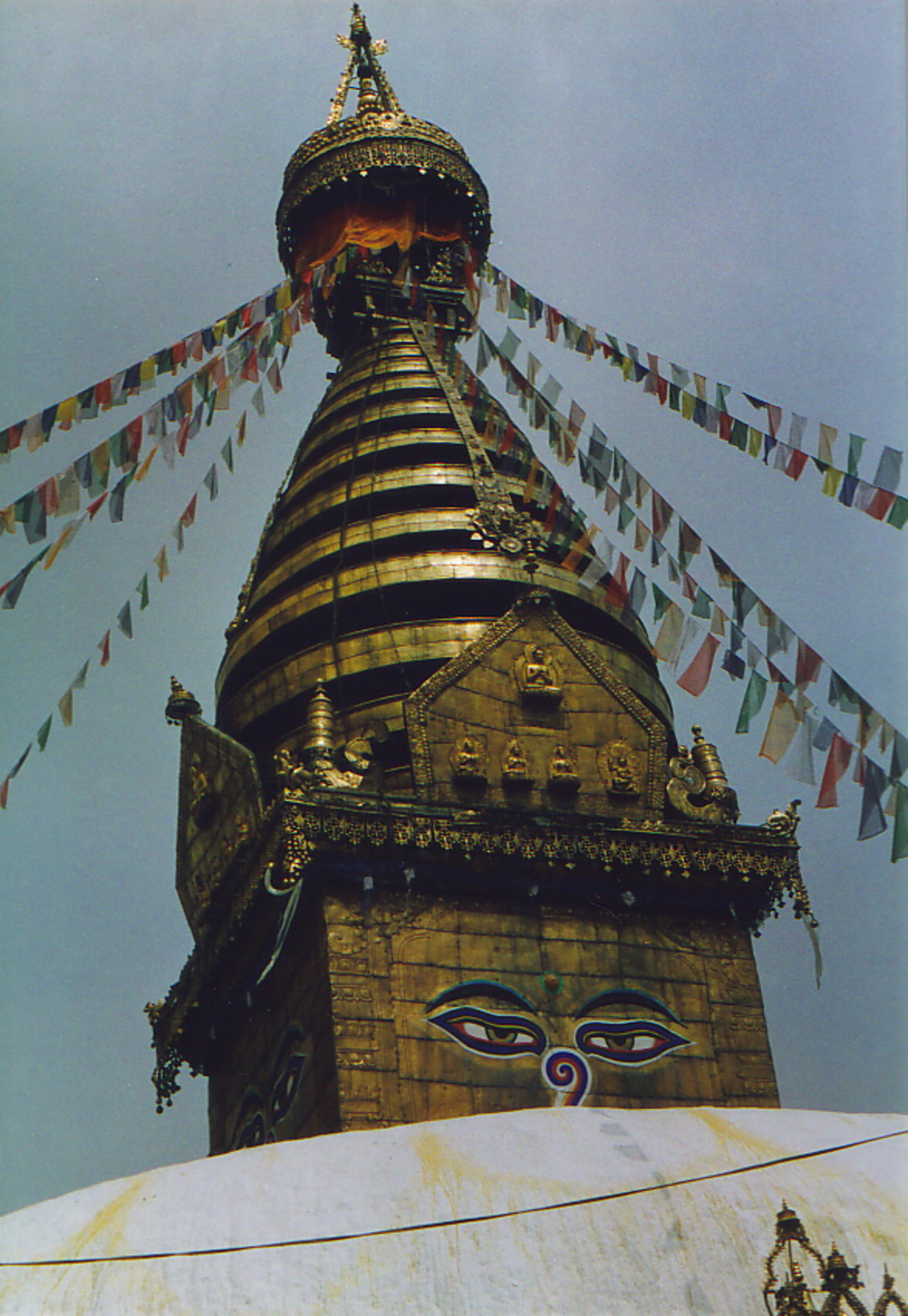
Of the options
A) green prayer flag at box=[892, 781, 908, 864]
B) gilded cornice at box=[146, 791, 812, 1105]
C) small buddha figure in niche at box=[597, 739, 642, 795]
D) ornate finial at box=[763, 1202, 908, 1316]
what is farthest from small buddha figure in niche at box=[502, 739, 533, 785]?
ornate finial at box=[763, 1202, 908, 1316]

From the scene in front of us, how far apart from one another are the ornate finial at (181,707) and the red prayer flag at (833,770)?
21.9 ft

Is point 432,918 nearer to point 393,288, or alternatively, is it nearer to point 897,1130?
point 897,1130

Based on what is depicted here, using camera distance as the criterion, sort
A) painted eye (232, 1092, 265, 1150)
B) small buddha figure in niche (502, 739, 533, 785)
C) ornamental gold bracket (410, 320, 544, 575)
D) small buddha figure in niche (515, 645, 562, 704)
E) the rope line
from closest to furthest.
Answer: the rope line
painted eye (232, 1092, 265, 1150)
small buddha figure in niche (502, 739, 533, 785)
small buddha figure in niche (515, 645, 562, 704)
ornamental gold bracket (410, 320, 544, 575)

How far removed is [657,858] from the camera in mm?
13461

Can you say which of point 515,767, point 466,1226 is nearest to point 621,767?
point 515,767

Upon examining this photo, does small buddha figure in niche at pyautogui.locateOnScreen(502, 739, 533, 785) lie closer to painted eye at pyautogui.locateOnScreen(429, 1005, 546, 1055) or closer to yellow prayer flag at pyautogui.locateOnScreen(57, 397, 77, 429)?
painted eye at pyautogui.locateOnScreen(429, 1005, 546, 1055)

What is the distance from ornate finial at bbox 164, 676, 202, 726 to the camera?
15.8 m

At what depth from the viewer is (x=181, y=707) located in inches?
621

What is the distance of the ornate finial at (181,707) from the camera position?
15750 millimetres

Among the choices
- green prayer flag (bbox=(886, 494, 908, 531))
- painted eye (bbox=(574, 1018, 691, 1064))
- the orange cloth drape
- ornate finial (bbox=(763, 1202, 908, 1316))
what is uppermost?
the orange cloth drape

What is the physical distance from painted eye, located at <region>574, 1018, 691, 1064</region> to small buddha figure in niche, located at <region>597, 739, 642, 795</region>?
6.98 ft

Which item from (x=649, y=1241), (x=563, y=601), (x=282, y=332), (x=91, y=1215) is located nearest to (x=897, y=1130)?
(x=649, y=1241)

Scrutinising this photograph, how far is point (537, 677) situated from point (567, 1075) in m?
3.69

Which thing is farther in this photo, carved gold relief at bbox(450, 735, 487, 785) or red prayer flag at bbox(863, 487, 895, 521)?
carved gold relief at bbox(450, 735, 487, 785)
